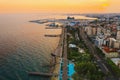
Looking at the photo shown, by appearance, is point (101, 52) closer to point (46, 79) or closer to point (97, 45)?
point (97, 45)

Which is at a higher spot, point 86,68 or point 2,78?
point 86,68

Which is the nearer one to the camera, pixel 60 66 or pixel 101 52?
pixel 60 66

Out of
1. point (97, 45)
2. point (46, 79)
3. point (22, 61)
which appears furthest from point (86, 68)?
point (97, 45)

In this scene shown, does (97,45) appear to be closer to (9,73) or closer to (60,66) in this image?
(60,66)

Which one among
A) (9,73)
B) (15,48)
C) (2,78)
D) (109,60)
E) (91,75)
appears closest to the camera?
(91,75)

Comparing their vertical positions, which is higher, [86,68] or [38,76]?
[86,68]

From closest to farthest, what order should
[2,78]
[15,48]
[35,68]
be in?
[2,78] < [35,68] < [15,48]

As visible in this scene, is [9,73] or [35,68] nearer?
[9,73]

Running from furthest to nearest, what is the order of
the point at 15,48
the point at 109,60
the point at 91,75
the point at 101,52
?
the point at 15,48, the point at 101,52, the point at 109,60, the point at 91,75

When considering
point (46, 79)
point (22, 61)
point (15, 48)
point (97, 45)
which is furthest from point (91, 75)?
point (15, 48)
